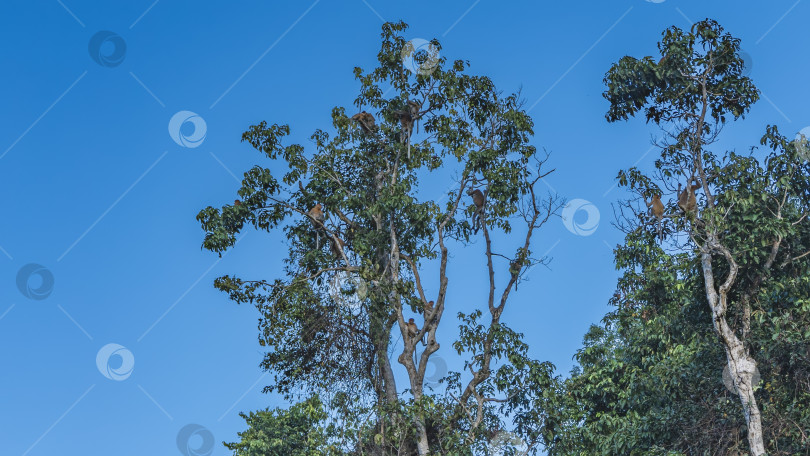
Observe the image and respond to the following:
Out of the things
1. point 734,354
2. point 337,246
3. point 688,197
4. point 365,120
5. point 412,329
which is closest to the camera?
point 734,354

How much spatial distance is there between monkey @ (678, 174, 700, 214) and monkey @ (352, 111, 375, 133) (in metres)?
4.78

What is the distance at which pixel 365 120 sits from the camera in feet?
42.7

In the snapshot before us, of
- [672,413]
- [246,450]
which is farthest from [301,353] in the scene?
[246,450]

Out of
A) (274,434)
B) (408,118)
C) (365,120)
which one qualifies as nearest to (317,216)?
(365,120)

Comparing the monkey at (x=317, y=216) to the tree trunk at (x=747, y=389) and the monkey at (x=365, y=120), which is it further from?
the tree trunk at (x=747, y=389)

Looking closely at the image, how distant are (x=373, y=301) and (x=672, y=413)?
448 centimetres

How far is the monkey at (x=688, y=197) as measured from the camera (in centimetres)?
1088

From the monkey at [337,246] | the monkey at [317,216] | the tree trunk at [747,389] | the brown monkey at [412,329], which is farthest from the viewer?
the monkey at [337,246]

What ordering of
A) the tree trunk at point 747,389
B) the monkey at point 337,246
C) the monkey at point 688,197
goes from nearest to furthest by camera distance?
the tree trunk at point 747,389 → the monkey at point 688,197 → the monkey at point 337,246

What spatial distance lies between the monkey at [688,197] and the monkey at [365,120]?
15.7ft

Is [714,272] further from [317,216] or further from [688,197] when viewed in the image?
[317,216]

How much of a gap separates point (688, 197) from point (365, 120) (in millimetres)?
5025

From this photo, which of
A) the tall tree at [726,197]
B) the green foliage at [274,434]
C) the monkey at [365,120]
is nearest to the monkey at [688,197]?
the tall tree at [726,197]

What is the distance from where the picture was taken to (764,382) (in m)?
11.0
